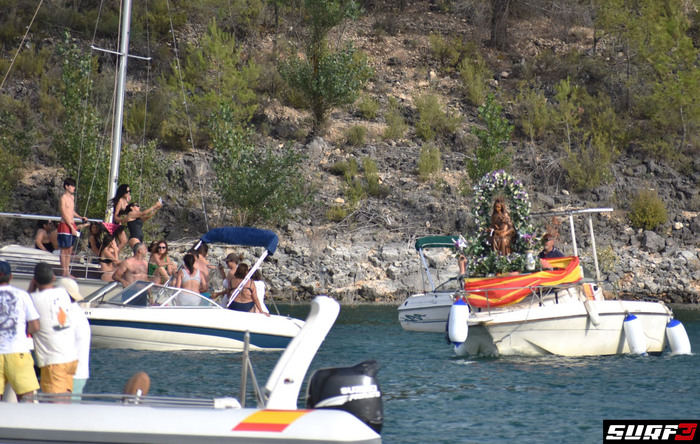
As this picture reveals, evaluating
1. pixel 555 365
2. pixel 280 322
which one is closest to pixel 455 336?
pixel 555 365

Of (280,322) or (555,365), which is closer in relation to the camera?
(555,365)

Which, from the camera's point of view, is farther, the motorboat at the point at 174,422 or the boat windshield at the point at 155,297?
the boat windshield at the point at 155,297

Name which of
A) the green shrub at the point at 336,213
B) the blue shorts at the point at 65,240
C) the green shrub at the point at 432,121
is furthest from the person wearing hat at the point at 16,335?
the green shrub at the point at 432,121

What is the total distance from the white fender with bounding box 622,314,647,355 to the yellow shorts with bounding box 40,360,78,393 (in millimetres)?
10719

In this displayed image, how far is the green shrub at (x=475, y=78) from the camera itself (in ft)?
141

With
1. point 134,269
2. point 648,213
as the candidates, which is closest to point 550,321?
point 134,269

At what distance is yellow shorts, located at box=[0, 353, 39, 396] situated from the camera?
27.4 ft

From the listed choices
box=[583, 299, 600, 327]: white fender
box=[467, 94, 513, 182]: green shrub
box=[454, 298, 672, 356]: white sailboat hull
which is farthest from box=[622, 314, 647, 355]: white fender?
box=[467, 94, 513, 182]: green shrub

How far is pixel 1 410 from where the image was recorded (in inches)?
302

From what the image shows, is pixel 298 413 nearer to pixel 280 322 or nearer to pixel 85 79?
pixel 280 322

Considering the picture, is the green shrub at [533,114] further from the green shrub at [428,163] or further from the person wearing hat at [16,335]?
the person wearing hat at [16,335]

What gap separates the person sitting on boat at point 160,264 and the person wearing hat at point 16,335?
366 inches

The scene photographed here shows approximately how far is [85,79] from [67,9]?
1489 cm

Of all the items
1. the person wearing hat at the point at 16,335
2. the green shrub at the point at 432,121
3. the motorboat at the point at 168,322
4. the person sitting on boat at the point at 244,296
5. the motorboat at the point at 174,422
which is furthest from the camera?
the green shrub at the point at 432,121
